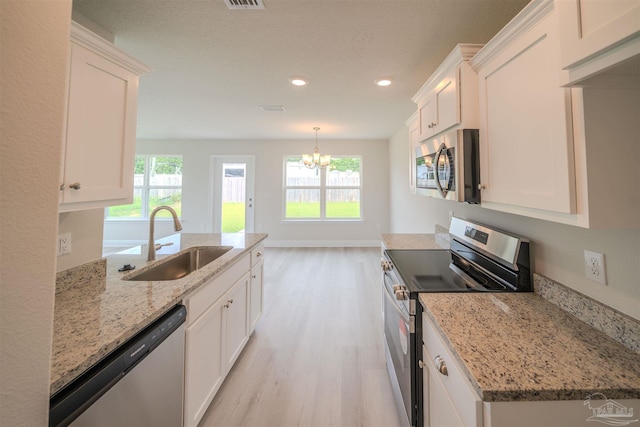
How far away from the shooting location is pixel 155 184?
6328mm

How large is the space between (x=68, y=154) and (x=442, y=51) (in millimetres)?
2616

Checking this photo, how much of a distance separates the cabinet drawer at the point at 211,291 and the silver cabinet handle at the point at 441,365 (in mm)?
1134

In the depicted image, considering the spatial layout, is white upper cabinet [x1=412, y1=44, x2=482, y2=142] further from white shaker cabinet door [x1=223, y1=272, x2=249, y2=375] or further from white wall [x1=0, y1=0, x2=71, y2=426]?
white shaker cabinet door [x1=223, y1=272, x2=249, y2=375]

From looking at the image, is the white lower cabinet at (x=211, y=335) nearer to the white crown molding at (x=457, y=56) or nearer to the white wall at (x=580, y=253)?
the white wall at (x=580, y=253)

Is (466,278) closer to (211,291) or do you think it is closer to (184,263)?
(211,291)

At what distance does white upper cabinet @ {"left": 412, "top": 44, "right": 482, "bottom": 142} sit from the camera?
4.71 ft

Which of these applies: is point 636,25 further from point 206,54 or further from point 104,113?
point 206,54

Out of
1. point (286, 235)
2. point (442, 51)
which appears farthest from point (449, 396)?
point (286, 235)

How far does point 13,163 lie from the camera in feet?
1.66

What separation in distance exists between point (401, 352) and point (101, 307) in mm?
1475

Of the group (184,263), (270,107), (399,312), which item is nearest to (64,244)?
(184,263)

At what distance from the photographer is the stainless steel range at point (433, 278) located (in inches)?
49.0

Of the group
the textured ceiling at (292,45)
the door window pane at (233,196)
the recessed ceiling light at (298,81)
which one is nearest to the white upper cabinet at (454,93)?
the textured ceiling at (292,45)

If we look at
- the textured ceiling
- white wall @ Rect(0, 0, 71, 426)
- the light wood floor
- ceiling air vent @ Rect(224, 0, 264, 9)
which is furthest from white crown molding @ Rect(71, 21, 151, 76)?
the light wood floor
